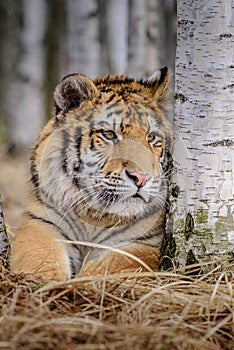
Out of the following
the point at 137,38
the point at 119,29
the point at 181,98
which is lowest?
the point at 181,98

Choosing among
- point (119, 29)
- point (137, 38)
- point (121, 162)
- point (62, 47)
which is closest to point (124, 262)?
point (121, 162)

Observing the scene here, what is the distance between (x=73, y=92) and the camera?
439 cm

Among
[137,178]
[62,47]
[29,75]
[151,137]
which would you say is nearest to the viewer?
[137,178]

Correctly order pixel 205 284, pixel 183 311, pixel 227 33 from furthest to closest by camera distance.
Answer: pixel 227 33
pixel 205 284
pixel 183 311

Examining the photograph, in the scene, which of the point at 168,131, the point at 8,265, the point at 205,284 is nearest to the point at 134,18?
the point at 168,131

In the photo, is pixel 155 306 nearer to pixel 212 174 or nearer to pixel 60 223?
pixel 212 174

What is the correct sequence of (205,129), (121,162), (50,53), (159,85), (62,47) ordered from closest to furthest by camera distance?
(205,129), (121,162), (159,85), (50,53), (62,47)

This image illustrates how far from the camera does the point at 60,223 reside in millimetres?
4371

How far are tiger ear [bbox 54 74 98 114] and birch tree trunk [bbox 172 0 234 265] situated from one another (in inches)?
29.1

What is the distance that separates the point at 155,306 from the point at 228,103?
1.33 m

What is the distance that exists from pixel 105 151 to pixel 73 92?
0.49 metres

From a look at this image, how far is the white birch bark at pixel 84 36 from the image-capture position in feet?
38.5

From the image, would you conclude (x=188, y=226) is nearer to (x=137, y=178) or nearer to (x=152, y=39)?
(x=137, y=178)

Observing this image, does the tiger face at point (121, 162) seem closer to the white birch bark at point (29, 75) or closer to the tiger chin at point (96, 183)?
the tiger chin at point (96, 183)
